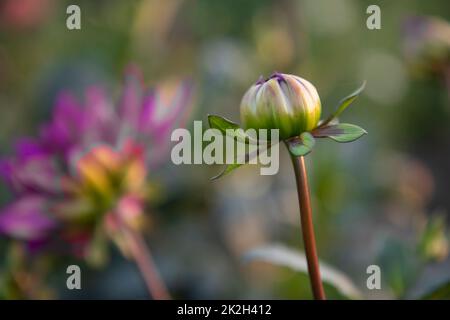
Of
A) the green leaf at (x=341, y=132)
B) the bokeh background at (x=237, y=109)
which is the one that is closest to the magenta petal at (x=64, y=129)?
the bokeh background at (x=237, y=109)

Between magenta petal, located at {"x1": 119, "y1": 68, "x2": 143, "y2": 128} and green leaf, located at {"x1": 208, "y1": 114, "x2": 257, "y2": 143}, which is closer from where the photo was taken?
green leaf, located at {"x1": 208, "y1": 114, "x2": 257, "y2": 143}

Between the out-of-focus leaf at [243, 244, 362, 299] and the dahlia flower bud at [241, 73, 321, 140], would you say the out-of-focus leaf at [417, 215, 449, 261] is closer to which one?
the out-of-focus leaf at [243, 244, 362, 299]

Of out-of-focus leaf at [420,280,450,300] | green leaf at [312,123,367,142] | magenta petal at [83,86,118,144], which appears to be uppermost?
magenta petal at [83,86,118,144]

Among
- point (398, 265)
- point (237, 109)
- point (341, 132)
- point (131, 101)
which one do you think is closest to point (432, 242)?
point (398, 265)

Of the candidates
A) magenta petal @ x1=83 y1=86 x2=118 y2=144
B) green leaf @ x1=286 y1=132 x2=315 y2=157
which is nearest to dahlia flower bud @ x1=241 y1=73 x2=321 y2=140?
green leaf @ x1=286 y1=132 x2=315 y2=157

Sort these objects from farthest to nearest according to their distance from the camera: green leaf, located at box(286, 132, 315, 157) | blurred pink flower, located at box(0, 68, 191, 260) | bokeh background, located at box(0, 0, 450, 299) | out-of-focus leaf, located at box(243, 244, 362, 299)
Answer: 1. bokeh background, located at box(0, 0, 450, 299)
2. blurred pink flower, located at box(0, 68, 191, 260)
3. out-of-focus leaf, located at box(243, 244, 362, 299)
4. green leaf, located at box(286, 132, 315, 157)

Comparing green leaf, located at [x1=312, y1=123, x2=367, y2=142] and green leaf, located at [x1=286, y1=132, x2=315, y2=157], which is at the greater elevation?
green leaf, located at [x1=312, y1=123, x2=367, y2=142]
